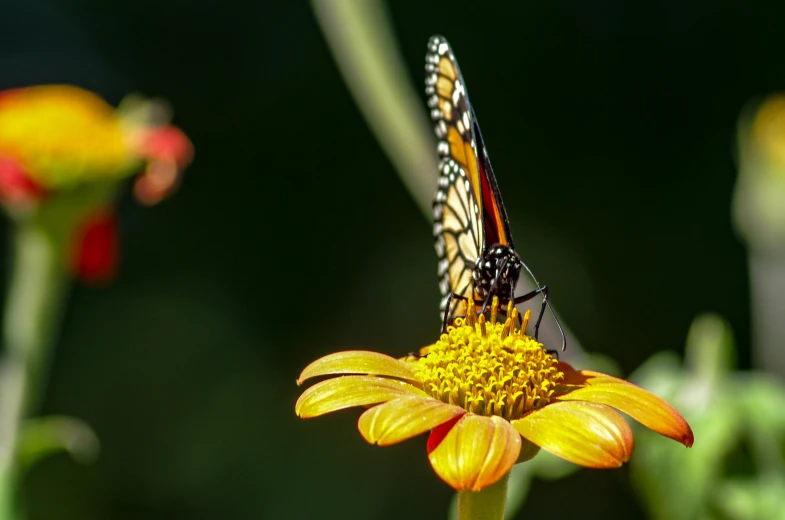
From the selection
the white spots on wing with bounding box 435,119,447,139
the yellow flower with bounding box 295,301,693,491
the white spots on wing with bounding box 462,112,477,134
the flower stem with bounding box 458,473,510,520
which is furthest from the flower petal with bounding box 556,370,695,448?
the white spots on wing with bounding box 435,119,447,139

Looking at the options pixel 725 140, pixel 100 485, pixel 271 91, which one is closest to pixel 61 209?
pixel 100 485

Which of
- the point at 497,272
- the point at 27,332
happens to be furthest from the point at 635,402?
the point at 27,332

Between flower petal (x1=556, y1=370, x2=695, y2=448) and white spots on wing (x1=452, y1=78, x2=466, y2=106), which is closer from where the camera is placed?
flower petal (x1=556, y1=370, x2=695, y2=448)

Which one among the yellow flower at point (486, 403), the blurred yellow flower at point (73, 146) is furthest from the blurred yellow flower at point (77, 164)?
the yellow flower at point (486, 403)

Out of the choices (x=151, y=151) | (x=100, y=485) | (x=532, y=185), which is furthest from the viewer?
(x=532, y=185)

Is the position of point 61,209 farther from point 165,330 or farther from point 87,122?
point 165,330

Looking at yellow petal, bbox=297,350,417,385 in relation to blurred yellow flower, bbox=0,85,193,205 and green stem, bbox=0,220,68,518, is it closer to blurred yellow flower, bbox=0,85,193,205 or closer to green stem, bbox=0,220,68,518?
green stem, bbox=0,220,68,518

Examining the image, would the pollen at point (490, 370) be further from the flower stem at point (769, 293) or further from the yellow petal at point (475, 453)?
the flower stem at point (769, 293)

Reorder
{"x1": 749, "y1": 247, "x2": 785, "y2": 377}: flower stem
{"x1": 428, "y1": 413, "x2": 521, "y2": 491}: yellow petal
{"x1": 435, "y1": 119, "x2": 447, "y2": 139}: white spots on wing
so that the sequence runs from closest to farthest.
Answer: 1. {"x1": 428, "y1": 413, "x2": 521, "y2": 491}: yellow petal
2. {"x1": 435, "y1": 119, "x2": 447, "y2": 139}: white spots on wing
3. {"x1": 749, "y1": 247, "x2": 785, "y2": 377}: flower stem
